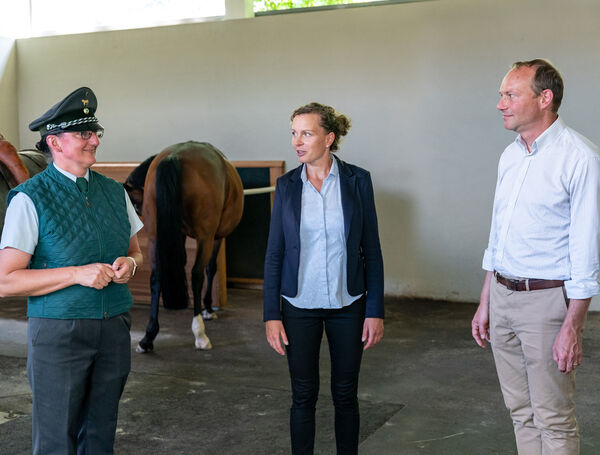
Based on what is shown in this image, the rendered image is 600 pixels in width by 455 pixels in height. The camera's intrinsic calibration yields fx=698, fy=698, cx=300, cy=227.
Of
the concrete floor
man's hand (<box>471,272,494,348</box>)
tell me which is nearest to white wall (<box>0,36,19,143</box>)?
the concrete floor

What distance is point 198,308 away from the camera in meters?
4.76

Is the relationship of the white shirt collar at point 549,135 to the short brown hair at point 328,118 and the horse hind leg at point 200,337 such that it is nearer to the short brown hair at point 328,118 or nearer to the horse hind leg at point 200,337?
the short brown hair at point 328,118

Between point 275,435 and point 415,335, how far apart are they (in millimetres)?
2069

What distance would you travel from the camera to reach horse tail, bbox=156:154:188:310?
4.29 metres

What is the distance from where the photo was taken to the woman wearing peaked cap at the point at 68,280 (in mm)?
1850

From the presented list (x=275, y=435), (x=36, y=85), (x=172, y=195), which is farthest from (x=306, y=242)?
(x=36, y=85)

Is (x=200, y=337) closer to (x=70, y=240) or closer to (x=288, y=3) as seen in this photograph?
(x=70, y=240)

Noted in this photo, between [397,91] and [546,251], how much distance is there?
4.23 metres

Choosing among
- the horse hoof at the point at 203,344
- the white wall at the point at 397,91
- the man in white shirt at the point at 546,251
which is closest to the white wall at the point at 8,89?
the white wall at the point at 397,91

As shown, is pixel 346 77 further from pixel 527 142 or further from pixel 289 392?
pixel 527 142

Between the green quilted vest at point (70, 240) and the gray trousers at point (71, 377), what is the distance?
0.04 meters

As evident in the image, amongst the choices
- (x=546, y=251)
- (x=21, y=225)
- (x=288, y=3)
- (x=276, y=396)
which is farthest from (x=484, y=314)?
(x=288, y=3)

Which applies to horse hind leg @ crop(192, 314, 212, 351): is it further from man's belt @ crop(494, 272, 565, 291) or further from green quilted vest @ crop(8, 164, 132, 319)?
man's belt @ crop(494, 272, 565, 291)

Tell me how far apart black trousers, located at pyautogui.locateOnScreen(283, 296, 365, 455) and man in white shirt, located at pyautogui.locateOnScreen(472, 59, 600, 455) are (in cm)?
50
